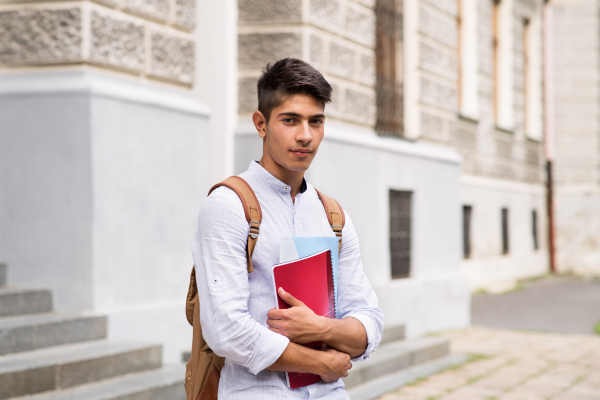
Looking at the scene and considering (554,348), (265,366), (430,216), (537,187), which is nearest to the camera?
(265,366)

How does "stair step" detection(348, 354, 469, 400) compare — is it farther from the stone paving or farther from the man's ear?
the man's ear

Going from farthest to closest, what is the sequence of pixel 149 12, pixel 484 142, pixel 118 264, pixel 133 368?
pixel 484 142
pixel 149 12
pixel 118 264
pixel 133 368

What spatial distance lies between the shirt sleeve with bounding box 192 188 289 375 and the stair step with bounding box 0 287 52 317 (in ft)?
10.6

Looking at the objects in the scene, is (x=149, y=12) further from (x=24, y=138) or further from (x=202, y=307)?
(x=202, y=307)

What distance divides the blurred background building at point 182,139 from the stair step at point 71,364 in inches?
11.1

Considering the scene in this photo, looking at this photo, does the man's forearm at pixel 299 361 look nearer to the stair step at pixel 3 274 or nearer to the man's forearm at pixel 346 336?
the man's forearm at pixel 346 336

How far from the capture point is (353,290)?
7.82 ft

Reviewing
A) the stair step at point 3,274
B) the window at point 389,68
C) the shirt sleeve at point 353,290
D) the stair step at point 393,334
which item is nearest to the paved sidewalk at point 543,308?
the stair step at point 393,334

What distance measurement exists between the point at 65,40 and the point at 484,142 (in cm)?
1004

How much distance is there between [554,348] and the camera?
26.7ft

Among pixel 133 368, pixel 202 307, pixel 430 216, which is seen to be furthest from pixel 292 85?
pixel 430 216

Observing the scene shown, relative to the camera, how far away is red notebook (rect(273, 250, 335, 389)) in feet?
6.87

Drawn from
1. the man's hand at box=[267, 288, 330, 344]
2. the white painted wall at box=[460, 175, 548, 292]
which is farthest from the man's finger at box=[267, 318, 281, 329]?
the white painted wall at box=[460, 175, 548, 292]

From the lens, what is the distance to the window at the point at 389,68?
8.92 meters
